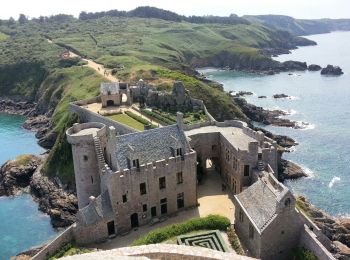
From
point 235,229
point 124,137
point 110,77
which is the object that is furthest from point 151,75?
point 235,229

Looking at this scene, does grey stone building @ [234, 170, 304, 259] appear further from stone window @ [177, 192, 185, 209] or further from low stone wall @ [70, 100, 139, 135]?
low stone wall @ [70, 100, 139, 135]

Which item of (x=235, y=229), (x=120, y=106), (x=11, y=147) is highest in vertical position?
(x=120, y=106)

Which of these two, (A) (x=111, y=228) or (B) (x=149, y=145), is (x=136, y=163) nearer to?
(B) (x=149, y=145)

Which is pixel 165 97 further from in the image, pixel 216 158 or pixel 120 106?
pixel 216 158

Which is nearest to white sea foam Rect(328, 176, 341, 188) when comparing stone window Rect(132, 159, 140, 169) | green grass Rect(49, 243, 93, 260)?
stone window Rect(132, 159, 140, 169)

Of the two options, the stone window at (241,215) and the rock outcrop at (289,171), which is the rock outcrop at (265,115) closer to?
the rock outcrop at (289,171)

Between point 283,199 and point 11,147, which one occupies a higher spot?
point 283,199
